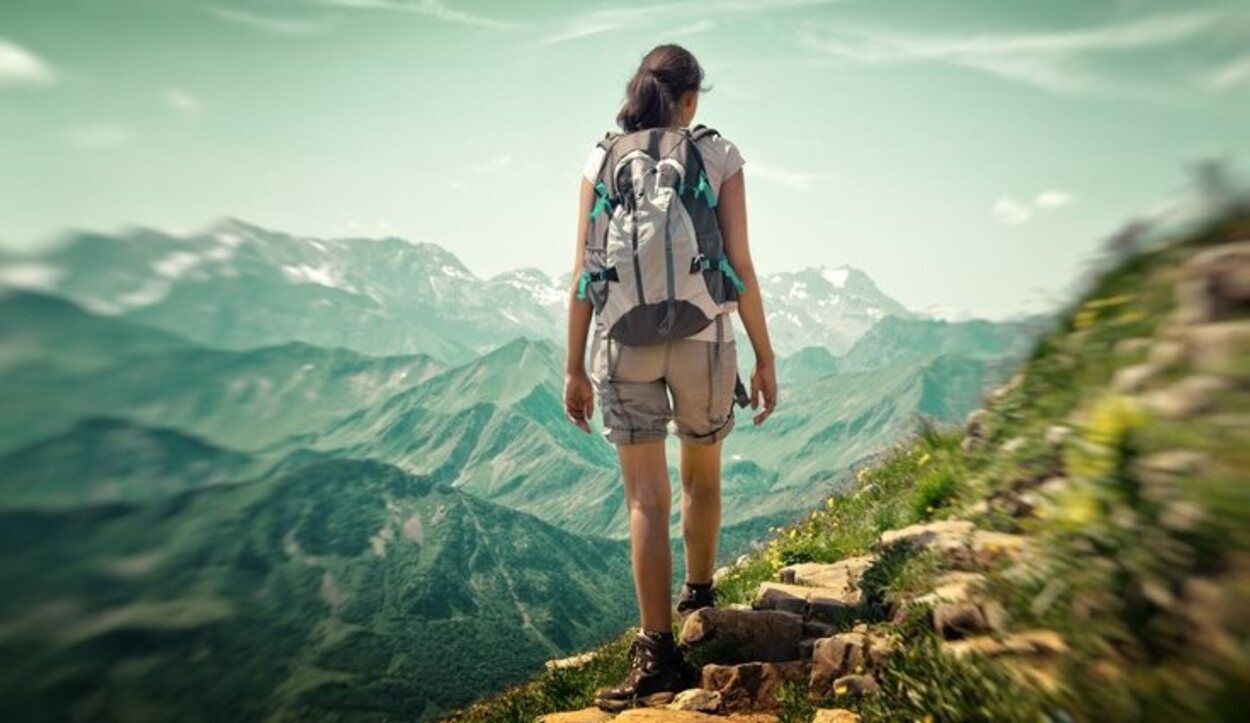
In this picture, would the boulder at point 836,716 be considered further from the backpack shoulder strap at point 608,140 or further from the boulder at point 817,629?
the backpack shoulder strap at point 608,140

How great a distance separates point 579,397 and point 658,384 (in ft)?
2.50

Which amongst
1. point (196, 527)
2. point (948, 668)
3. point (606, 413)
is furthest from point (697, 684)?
point (196, 527)

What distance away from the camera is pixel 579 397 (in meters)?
5.54

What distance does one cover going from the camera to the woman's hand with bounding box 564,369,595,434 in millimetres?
5471

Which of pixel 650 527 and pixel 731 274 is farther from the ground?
pixel 731 274

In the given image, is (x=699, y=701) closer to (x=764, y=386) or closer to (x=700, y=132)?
(x=764, y=386)

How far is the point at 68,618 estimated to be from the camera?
4273mm

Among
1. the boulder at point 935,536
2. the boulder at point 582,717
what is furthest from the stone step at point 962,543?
the boulder at point 582,717

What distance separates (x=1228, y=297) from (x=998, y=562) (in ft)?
5.08

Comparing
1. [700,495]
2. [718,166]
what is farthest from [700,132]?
[700,495]

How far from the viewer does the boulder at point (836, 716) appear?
11.8 ft

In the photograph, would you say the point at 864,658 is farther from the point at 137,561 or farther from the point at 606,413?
the point at 137,561

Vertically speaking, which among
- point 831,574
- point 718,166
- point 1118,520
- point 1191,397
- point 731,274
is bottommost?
point 831,574

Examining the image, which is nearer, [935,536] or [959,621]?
[959,621]
